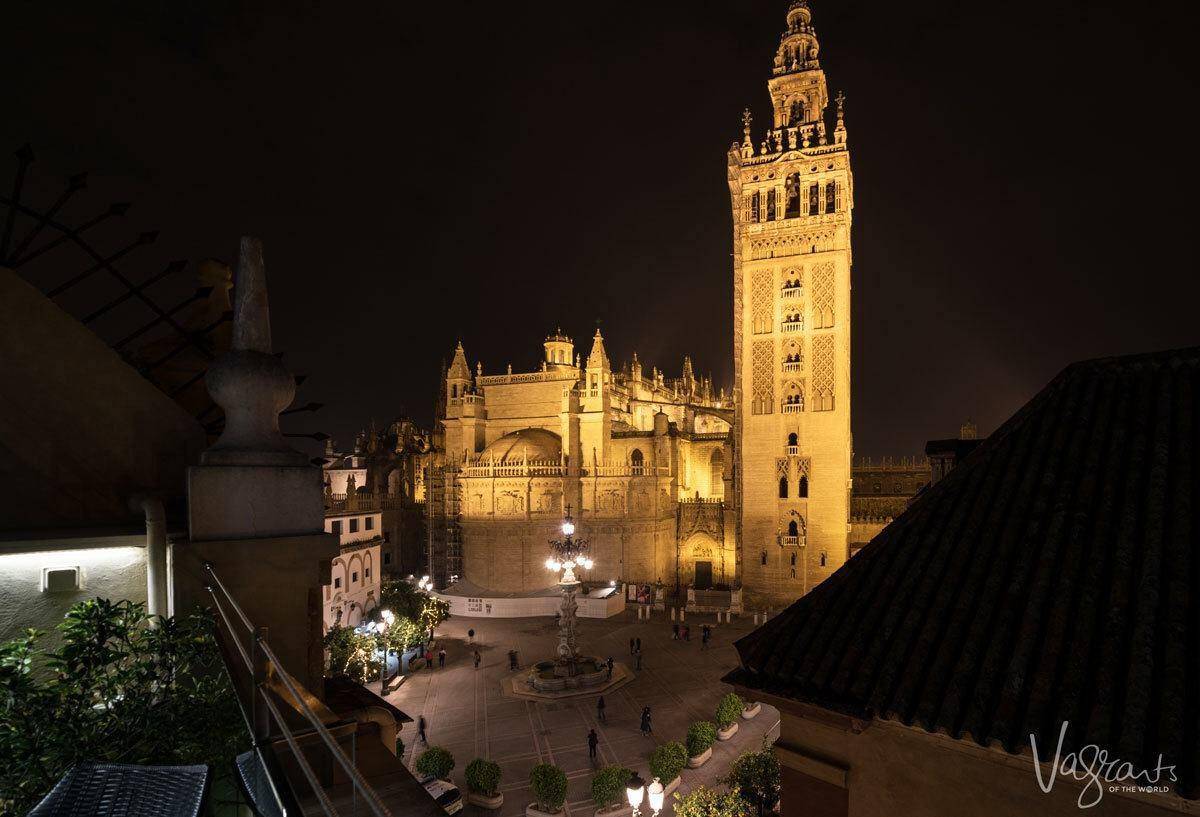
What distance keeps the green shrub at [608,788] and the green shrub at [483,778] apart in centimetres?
245

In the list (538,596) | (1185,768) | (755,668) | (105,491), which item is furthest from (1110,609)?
(538,596)

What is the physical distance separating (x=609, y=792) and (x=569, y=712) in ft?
24.5

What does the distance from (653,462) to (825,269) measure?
15666 millimetres

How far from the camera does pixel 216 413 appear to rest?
6.36 metres

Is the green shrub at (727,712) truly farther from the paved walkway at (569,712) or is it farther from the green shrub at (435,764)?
the green shrub at (435,764)

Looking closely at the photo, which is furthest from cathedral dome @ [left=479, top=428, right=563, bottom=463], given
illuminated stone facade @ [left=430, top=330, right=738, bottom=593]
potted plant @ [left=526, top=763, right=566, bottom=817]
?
potted plant @ [left=526, top=763, right=566, bottom=817]

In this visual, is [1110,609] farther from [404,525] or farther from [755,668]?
[404,525]

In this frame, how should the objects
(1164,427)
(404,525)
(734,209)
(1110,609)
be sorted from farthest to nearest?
(404,525) < (734,209) < (1164,427) < (1110,609)

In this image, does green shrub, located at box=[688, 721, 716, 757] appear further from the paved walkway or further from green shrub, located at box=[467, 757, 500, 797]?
green shrub, located at box=[467, 757, 500, 797]

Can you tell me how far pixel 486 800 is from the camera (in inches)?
591

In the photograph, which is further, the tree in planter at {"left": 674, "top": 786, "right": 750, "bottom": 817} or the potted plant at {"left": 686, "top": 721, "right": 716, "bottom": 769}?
the potted plant at {"left": 686, "top": 721, "right": 716, "bottom": 769}

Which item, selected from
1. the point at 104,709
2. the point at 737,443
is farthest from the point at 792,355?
the point at 104,709

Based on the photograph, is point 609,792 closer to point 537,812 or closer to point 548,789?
point 548,789

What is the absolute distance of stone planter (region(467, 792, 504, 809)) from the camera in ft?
49.2
